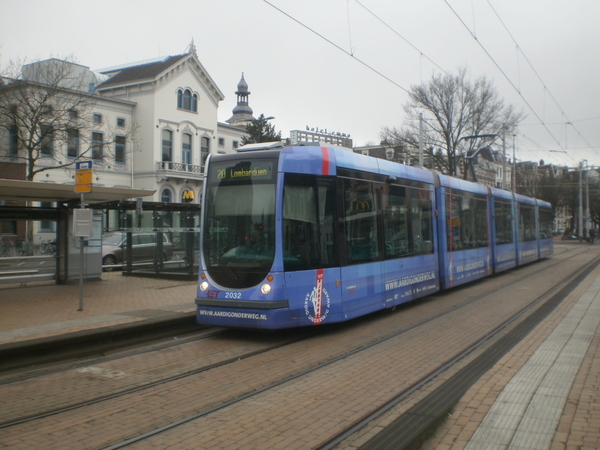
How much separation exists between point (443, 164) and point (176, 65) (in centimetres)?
2221

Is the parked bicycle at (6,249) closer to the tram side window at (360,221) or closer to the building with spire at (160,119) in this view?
the tram side window at (360,221)

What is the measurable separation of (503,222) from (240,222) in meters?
15.2

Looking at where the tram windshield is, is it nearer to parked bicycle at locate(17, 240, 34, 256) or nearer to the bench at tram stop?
the bench at tram stop

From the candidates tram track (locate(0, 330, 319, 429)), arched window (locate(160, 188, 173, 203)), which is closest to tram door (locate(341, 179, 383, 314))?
tram track (locate(0, 330, 319, 429))

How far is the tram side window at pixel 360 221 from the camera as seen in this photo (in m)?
9.94

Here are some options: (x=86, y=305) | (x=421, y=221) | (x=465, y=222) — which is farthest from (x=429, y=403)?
(x=465, y=222)

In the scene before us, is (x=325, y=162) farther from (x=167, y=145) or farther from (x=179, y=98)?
(x=179, y=98)

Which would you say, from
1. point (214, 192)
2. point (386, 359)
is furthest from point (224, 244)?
point (386, 359)

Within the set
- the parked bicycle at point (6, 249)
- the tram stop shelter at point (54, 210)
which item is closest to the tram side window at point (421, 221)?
the tram stop shelter at point (54, 210)

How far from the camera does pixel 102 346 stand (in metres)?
8.98

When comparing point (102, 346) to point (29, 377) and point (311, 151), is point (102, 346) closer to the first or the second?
point (29, 377)

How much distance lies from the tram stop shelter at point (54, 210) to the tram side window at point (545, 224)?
22036 millimetres

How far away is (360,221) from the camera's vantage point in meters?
10.3

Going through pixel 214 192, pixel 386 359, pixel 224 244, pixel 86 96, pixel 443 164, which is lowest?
pixel 386 359
